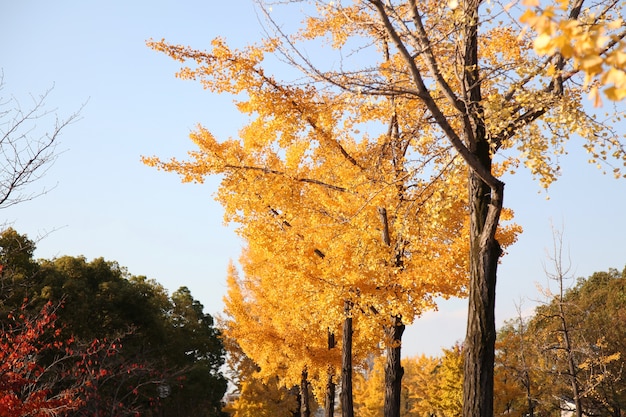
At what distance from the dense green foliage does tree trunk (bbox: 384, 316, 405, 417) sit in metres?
9.13

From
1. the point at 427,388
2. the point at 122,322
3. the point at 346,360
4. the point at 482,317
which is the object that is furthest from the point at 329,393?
the point at 427,388

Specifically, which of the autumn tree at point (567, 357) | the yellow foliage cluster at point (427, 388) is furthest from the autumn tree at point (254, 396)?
the autumn tree at point (567, 357)

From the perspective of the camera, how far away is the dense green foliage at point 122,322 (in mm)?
23203

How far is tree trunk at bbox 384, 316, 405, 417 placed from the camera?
39.7ft

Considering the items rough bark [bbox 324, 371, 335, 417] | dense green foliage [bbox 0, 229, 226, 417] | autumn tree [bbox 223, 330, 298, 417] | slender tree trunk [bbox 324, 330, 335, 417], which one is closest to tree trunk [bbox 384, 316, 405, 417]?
slender tree trunk [bbox 324, 330, 335, 417]

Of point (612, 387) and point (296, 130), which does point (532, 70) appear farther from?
point (612, 387)

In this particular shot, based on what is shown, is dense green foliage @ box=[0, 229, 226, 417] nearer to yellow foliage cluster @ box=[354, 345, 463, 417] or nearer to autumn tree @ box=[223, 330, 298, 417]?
autumn tree @ box=[223, 330, 298, 417]

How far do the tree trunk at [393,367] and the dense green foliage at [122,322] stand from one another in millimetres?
9132

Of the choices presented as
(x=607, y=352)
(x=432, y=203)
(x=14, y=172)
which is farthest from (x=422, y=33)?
(x=607, y=352)

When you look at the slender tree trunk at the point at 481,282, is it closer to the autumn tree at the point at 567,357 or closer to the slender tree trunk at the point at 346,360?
the slender tree trunk at the point at 346,360

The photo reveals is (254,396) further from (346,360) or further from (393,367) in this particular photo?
(393,367)

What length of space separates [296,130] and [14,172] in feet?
12.0

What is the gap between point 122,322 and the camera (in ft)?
90.1

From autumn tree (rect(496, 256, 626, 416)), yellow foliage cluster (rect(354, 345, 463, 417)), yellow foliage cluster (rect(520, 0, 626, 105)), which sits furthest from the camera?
yellow foliage cluster (rect(354, 345, 463, 417))
